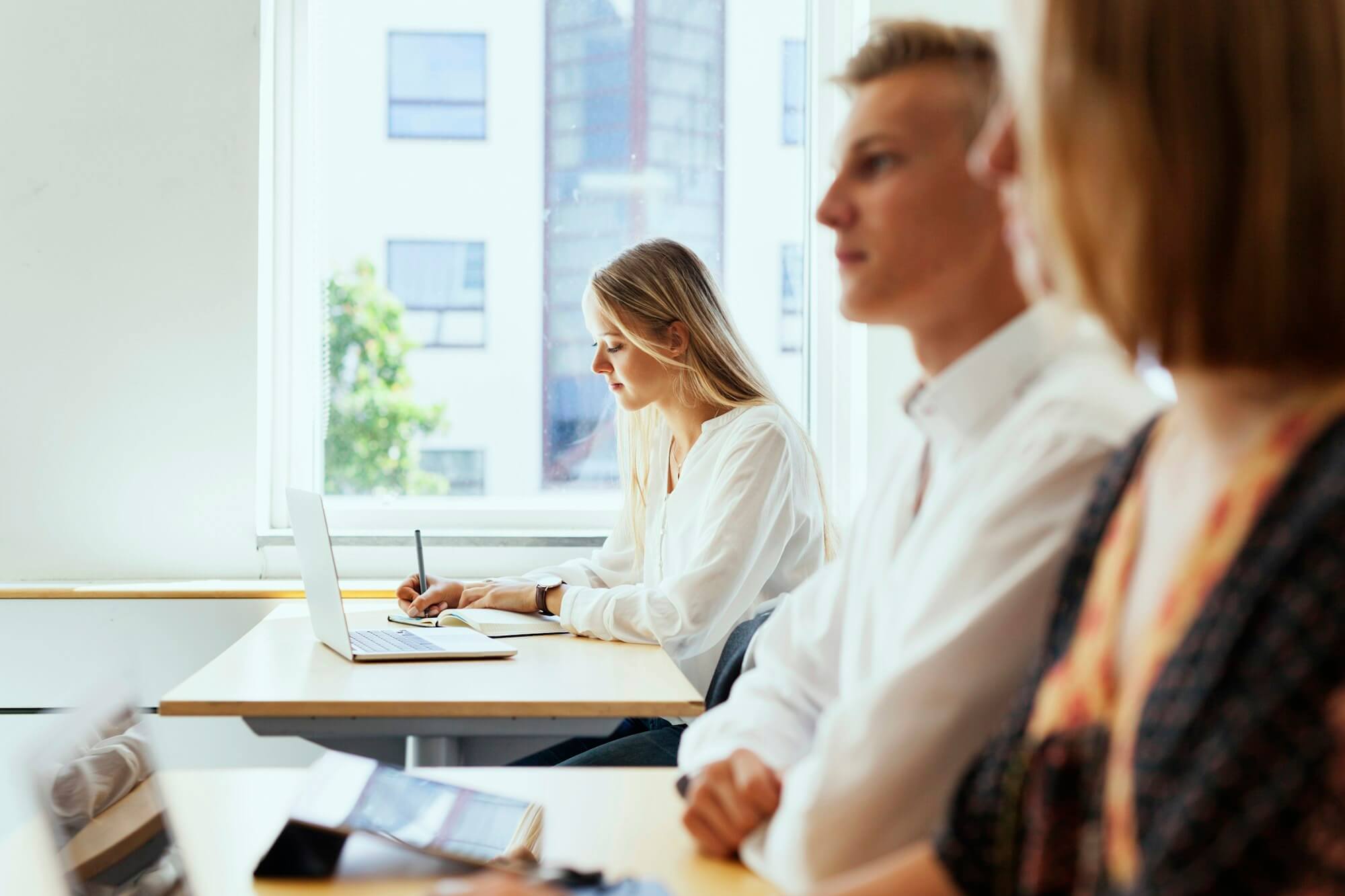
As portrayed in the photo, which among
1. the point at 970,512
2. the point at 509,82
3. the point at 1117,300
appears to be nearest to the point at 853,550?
the point at 970,512

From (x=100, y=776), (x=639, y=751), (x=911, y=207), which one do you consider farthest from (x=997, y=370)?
(x=639, y=751)

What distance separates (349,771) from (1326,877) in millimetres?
855

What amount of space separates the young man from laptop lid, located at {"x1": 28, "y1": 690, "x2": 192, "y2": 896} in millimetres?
453

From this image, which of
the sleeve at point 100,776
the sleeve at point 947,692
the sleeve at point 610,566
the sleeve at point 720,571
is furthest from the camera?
the sleeve at point 610,566

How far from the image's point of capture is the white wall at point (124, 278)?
3.12 meters

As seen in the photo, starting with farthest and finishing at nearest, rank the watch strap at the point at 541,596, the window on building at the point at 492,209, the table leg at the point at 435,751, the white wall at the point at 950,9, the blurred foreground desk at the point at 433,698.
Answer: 1. the window on building at the point at 492,209
2. the white wall at the point at 950,9
3. the watch strap at the point at 541,596
4. the table leg at the point at 435,751
5. the blurred foreground desk at the point at 433,698

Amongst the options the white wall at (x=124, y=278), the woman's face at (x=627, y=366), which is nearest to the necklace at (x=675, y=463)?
the woman's face at (x=627, y=366)

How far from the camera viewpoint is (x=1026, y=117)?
67 centimetres

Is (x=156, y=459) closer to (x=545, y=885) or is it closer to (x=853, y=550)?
(x=853, y=550)

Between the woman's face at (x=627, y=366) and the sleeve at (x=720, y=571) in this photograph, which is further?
the woman's face at (x=627, y=366)

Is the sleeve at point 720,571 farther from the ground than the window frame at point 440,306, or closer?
closer

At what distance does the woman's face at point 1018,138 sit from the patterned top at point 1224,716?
18 centimetres

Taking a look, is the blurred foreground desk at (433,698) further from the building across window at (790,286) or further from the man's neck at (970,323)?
the building across window at (790,286)

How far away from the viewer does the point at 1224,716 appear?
580 mm
